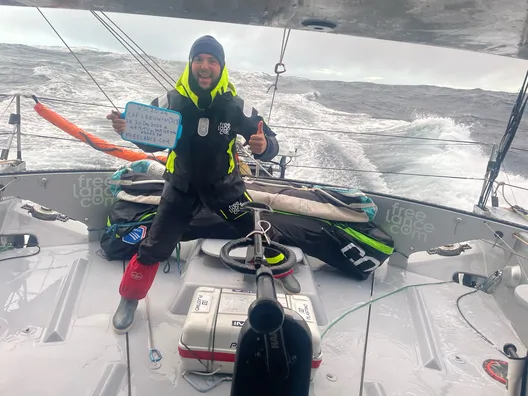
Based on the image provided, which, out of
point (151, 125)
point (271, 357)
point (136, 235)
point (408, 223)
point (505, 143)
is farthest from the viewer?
point (408, 223)

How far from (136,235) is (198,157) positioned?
79cm

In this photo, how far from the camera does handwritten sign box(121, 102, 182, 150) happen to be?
159cm

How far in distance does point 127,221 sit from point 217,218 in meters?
0.53

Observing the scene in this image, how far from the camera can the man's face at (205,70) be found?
71.0 inches

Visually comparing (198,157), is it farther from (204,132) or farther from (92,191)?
(92,191)

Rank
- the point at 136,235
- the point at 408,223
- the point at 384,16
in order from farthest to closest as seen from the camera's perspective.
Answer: the point at 408,223 < the point at 136,235 < the point at 384,16

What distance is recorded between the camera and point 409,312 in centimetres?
225

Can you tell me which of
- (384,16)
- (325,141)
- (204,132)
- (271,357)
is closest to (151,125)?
(204,132)

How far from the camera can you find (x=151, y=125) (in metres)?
1.62

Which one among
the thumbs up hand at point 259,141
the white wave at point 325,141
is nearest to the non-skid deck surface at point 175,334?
the thumbs up hand at point 259,141

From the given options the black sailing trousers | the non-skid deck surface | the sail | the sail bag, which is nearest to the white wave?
the sail bag

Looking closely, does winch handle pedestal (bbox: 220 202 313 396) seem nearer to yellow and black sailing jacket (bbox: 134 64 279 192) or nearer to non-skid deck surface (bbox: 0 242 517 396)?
non-skid deck surface (bbox: 0 242 517 396)

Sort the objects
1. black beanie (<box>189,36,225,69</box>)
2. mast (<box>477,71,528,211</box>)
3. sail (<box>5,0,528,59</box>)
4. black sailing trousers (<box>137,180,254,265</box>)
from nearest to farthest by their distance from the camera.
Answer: sail (<box>5,0,528,59</box>) → black beanie (<box>189,36,225,69</box>) → black sailing trousers (<box>137,180,254,265</box>) → mast (<box>477,71,528,211</box>)

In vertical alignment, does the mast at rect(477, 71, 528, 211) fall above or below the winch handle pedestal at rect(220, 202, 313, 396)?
above
